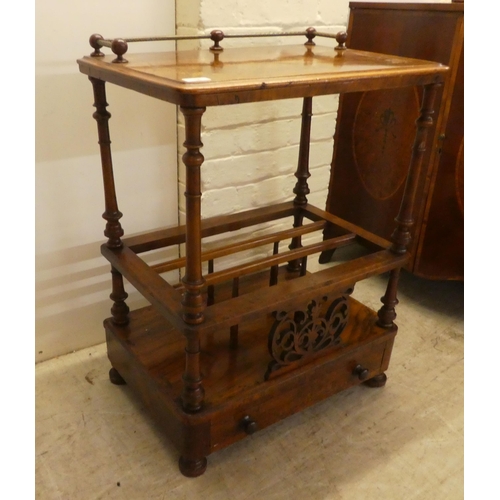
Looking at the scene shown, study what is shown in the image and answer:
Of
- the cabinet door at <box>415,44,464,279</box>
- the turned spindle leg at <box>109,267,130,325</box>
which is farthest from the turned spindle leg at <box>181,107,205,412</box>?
the cabinet door at <box>415,44,464,279</box>

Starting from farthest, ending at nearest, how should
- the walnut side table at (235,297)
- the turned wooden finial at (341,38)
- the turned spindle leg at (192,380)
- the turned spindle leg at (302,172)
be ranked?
the turned spindle leg at (302,172)
the turned wooden finial at (341,38)
the turned spindle leg at (192,380)
the walnut side table at (235,297)

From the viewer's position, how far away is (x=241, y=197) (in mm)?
1639

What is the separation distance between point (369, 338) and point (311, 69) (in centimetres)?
75

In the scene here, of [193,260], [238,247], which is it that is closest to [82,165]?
[238,247]

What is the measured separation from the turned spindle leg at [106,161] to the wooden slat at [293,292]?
0.37 m

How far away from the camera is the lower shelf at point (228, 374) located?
1.17 metres

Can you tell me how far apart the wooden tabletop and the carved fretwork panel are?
510mm

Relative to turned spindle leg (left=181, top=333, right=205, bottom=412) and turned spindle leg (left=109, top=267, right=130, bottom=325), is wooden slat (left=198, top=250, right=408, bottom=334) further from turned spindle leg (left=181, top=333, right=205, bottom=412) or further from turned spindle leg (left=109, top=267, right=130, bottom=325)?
turned spindle leg (left=109, top=267, right=130, bottom=325)

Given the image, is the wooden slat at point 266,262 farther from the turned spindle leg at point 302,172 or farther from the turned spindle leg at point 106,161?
the turned spindle leg at point 106,161

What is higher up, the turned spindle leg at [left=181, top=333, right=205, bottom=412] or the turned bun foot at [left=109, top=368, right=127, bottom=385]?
the turned spindle leg at [left=181, top=333, right=205, bottom=412]

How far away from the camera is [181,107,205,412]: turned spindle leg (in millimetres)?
872

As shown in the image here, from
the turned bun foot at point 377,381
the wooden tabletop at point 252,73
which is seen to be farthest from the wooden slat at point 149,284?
the turned bun foot at point 377,381

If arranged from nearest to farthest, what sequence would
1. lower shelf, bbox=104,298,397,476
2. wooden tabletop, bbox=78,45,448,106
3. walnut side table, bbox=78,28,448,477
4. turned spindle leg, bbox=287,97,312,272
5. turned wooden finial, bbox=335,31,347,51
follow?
wooden tabletop, bbox=78,45,448,106 < walnut side table, bbox=78,28,448,477 < lower shelf, bbox=104,298,397,476 < turned wooden finial, bbox=335,31,347,51 < turned spindle leg, bbox=287,97,312,272

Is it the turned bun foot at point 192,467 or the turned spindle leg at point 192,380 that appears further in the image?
the turned bun foot at point 192,467
